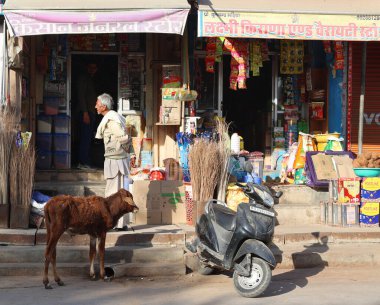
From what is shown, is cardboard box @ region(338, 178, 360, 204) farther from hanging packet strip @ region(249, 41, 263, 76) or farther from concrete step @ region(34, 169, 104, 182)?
concrete step @ region(34, 169, 104, 182)

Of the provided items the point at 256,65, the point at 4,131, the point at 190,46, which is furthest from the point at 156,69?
the point at 4,131

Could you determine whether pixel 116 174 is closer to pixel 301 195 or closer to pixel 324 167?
pixel 301 195

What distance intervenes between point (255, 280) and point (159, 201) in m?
3.31

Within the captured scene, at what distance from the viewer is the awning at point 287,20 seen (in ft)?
34.6

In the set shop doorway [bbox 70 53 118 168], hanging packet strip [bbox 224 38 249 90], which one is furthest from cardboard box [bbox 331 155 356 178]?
shop doorway [bbox 70 53 118 168]

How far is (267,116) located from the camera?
44.0 ft

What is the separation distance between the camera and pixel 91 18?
10.1 meters

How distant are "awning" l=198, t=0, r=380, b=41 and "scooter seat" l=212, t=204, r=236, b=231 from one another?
3.52 m

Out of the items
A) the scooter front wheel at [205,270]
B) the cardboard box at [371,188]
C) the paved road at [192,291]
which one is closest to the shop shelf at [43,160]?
the paved road at [192,291]

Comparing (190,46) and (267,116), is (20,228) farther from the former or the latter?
(267,116)

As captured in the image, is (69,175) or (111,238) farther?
Result: (69,175)

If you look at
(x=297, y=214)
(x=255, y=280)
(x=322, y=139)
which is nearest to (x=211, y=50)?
(x=322, y=139)

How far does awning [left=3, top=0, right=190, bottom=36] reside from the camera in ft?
32.7

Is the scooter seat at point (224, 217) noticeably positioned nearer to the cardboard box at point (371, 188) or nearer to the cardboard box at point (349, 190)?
the cardboard box at point (349, 190)
